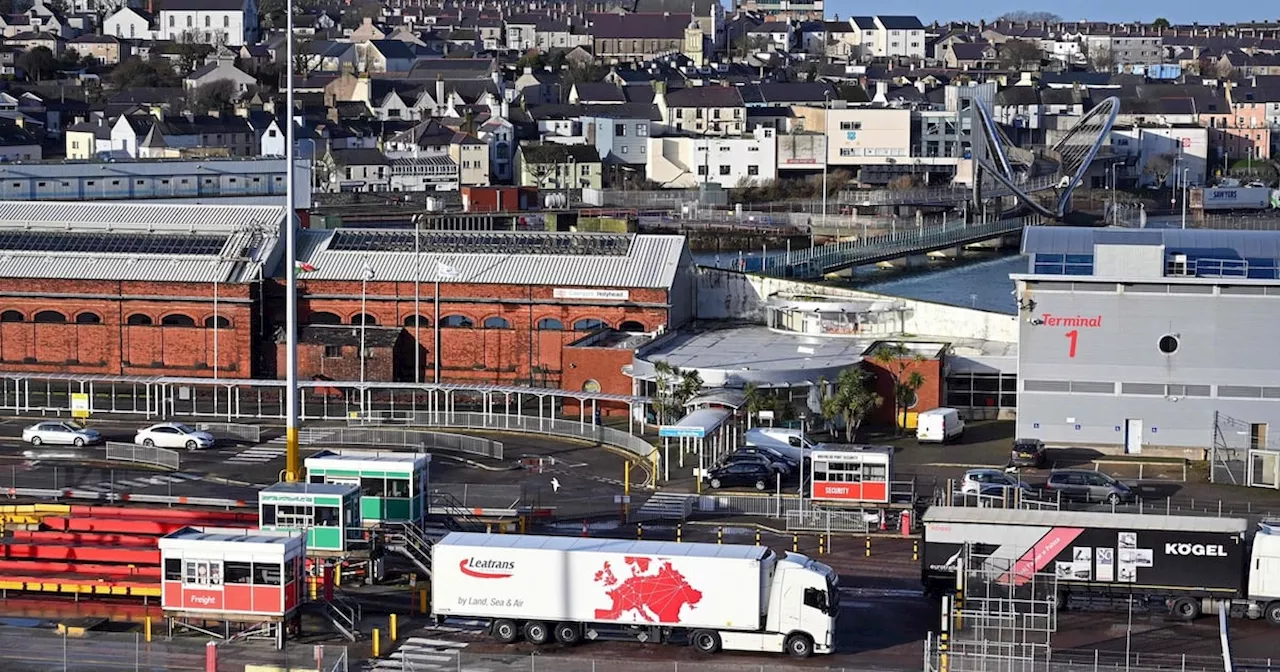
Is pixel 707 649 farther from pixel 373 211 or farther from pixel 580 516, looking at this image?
pixel 373 211

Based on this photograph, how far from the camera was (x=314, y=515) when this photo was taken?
2417cm

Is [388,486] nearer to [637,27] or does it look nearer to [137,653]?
[137,653]

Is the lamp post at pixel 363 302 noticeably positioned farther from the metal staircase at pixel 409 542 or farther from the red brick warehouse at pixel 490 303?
the metal staircase at pixel 409 542

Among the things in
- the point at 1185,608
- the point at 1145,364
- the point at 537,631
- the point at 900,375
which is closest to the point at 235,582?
the point at 537,631

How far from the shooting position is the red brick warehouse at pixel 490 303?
38.4 metres

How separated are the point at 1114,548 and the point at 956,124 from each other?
72.0 metres

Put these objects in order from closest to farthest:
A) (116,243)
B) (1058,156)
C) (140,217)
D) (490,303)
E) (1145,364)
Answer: (1145,364), (490,303), (116,243), (140,217), (1058,156)

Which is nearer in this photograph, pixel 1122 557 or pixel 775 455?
pixel 1122 557

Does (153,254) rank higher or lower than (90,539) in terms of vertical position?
higher

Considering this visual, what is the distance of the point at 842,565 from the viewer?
83.8 ft

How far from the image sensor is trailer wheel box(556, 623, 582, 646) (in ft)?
71.3

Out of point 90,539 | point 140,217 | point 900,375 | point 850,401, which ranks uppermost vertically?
point 140,217

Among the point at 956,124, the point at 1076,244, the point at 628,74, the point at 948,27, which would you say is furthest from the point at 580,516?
the point at 948,27

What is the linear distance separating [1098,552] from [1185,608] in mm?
1068
